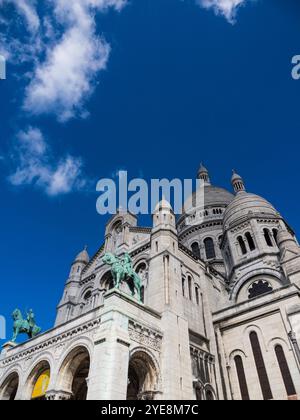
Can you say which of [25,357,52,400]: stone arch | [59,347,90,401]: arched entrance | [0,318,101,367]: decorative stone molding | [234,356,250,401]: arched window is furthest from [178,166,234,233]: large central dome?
[25,357,52,400]: stone arch

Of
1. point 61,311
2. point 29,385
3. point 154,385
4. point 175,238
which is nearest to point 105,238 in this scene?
point 61,311

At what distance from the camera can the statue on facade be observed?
2542cm

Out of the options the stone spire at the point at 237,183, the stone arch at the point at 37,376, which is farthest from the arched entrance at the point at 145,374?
the stone spire at the point at 237,183

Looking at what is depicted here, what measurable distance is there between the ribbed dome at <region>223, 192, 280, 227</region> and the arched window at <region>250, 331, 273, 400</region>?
49.1 ft

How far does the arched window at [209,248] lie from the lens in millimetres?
41156

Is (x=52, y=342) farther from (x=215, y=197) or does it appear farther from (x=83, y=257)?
(x=215, y=197)

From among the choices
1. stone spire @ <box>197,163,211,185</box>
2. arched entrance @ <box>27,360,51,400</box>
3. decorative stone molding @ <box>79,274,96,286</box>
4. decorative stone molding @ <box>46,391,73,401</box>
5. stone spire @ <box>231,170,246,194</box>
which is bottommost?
decorative stone molding @ <box>46,391,73,401</box>

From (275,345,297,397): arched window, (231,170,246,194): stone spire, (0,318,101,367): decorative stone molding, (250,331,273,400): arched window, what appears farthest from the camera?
(231,170,246,194): stone spire

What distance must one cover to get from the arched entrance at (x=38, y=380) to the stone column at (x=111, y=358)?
19.6ft

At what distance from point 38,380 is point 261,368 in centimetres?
1493

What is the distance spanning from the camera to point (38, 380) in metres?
20.4

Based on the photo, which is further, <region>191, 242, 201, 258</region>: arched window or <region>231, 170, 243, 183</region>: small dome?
<region>231, 170, 243, 183</region>: small dome

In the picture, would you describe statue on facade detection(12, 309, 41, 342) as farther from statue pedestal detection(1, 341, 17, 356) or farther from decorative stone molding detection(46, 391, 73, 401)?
decorative stone molding detection(46, 391, 73, 401)

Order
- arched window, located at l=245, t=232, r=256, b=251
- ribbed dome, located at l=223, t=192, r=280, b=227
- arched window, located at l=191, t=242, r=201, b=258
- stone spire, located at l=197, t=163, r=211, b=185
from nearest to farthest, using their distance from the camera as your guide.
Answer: arched window, located at l=245, t=232, r=256, b=251
ribbed dome, located at l=223, t=192, r=280, b=227
arched window, located at l=191, t=242, r=201, b=258
stone spire, located at l=197, t=163, r=211, b=185
